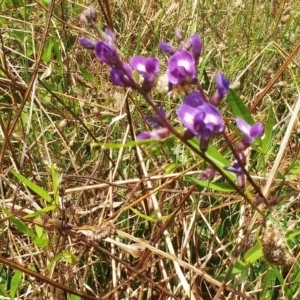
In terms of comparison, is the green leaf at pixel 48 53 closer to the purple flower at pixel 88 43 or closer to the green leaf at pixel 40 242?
the green leaf at pixel 40 242

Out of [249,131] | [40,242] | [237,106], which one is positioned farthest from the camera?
[40,242]

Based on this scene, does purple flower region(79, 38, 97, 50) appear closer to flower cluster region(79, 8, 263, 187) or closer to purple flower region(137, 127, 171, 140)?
flower cluster region(79, 8, 263, 187)

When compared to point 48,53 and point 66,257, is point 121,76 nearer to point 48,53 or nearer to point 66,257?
point 66,257

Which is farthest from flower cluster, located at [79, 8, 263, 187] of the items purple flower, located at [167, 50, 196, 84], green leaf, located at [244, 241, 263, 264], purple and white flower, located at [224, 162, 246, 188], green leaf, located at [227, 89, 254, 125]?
green leaf, located at [244, 241, 263, 264]

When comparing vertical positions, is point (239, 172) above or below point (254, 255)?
above

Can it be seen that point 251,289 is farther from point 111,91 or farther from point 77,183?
point 111,91

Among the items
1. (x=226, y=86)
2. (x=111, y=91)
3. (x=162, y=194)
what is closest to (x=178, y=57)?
(x=226, y=86)

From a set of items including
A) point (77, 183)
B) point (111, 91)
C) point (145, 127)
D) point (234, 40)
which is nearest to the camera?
point (77, 183)

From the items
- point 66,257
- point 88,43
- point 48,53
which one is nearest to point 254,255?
point 66,257
